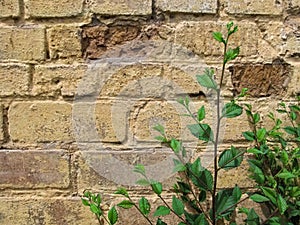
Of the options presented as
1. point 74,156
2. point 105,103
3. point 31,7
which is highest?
point 31,7

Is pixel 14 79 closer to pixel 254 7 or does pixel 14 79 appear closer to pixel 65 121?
pixel 65 121

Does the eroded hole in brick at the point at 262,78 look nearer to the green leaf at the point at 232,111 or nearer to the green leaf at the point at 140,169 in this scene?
the green leaf at the point at 232,111

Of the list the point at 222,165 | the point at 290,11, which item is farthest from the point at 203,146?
the point at 290,11

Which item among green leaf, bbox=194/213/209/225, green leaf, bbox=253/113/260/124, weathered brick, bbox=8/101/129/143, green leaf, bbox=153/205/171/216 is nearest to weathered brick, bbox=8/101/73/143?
weathered brick, bbox=8/101/129/143

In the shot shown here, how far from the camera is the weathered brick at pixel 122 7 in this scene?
1.13m

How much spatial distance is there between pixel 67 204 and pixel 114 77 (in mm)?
432

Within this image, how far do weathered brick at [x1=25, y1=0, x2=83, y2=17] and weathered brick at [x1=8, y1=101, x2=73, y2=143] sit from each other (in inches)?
10.6

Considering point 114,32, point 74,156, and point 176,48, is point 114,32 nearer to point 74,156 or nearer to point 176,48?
point 176,48

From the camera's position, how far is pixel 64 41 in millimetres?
1149

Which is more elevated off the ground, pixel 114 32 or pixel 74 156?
pixel 114 32

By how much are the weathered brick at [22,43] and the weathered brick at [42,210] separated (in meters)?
0.45

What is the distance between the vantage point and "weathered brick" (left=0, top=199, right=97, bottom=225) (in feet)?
3.92

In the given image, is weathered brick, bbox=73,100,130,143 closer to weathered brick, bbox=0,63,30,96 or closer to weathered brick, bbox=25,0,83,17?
weathered brick, bbox=0,63,30,96

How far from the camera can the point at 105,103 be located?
3.84ft
